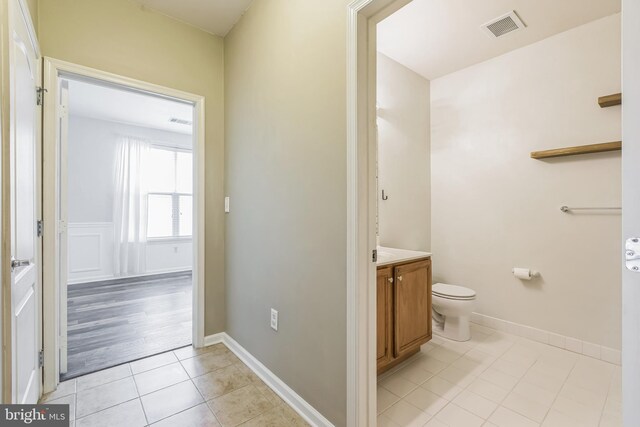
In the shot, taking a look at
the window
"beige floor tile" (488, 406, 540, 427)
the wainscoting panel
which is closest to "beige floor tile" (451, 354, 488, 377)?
"beige floor tile" (488, 406, 540, 427)

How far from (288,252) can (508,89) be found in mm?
2743

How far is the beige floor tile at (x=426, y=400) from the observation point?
5.55ft

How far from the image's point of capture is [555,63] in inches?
98.7

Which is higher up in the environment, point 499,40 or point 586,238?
point 499,40

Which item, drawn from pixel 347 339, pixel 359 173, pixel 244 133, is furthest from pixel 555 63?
pixel 347 339

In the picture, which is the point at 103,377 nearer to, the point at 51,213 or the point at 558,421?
the point at 51,213

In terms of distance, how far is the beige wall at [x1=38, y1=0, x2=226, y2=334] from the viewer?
189 centimetres

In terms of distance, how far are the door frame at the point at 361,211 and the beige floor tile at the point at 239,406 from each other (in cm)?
62

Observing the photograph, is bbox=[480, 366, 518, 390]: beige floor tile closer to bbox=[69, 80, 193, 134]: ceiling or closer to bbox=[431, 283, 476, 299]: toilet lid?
bbox=[431, 283, 476, 299]: toilet lid

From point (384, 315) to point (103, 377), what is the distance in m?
2.02

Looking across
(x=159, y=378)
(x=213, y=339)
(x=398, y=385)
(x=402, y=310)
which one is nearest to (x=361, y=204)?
(x=402, y=310)

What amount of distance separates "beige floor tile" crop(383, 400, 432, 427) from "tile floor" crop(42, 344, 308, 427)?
0.52 meters

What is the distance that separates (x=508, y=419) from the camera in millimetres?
1591

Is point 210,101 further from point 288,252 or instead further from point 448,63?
point 448,63
